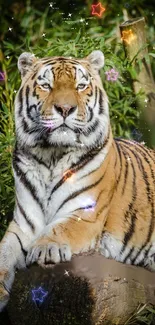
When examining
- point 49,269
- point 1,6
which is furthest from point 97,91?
point 1,6

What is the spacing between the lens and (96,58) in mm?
6184

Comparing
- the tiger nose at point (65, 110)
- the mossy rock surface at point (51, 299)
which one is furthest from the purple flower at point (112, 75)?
the mossy rock surface at point (51, 299)

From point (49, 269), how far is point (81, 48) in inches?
111

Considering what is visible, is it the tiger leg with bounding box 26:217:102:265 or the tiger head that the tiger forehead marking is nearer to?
the tiger head

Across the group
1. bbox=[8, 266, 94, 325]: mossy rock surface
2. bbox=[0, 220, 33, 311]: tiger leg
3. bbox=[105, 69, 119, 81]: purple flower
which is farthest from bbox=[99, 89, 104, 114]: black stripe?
bbox=[105, 69, 119, 81]: purple flower

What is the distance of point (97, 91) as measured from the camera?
605 cm

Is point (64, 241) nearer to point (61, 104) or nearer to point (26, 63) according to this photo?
point (61, 104)

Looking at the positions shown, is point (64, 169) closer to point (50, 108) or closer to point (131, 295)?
point (50, 108)

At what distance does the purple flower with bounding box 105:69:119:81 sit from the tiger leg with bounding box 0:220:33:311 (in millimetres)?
2020

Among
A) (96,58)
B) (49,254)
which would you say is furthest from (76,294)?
(96,58)

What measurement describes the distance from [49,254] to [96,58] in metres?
1.21

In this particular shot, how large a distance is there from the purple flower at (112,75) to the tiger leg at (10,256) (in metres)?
2.02

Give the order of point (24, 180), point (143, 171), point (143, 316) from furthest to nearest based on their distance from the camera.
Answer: point (143, 171), point (24, 180), point (143, 316)

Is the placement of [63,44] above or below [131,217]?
above
